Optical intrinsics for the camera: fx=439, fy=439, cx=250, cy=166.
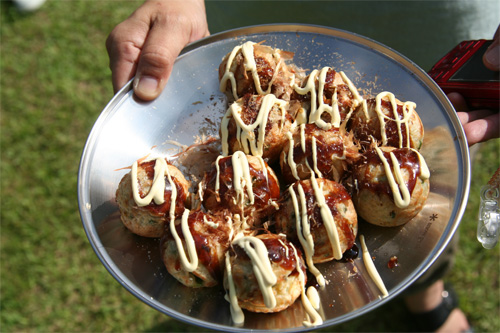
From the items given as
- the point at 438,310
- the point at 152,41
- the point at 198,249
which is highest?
the point at 152,41

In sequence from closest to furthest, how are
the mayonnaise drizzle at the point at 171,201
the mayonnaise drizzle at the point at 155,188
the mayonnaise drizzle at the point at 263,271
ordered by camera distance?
the mayonnaise drizzle at the point at 263,271
the mayonnaise drizzle at the point at 171,201
the mayonnaise drizzle at the point at 155,188

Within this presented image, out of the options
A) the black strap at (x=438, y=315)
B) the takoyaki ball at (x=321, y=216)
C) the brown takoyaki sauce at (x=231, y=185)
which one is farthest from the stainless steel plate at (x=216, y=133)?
the black strap at (x=438, y=315)

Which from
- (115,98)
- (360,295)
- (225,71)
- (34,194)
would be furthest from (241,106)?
(34,194)

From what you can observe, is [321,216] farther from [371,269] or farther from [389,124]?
[389,124]

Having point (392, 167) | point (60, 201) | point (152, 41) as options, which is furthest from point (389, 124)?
point (60, 201)

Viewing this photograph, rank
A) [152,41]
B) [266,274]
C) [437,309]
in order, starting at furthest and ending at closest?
[437,309], [152,41], [266,274]

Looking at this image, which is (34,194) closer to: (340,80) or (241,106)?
(241,106)

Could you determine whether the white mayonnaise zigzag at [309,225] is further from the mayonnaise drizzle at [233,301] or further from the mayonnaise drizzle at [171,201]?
the mayonnaise drizzle at [171,201]
